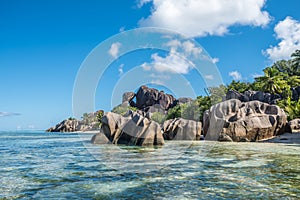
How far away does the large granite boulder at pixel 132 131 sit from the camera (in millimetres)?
21641

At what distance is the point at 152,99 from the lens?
316 feet

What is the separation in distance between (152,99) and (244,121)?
7060 cm

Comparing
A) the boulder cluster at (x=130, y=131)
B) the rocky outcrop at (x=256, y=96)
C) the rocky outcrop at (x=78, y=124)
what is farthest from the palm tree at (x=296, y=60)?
the rocky outcrop at (x=78, y=124)

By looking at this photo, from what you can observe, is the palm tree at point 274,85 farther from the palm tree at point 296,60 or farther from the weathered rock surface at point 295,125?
the weathered rock surface at point 295,125

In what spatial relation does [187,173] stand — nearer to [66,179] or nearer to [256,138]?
[66,179]

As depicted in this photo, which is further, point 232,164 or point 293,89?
point 293,89

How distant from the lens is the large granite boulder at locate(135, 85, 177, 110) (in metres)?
95.3

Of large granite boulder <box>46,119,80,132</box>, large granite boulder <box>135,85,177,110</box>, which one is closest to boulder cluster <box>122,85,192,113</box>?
large granite boulder <box>135,85,177,110</box>

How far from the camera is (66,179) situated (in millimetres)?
8711

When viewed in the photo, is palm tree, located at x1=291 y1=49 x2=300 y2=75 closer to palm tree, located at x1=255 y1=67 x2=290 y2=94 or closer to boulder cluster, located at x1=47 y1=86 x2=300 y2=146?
palm tree, located at x1=255 y1=67 x2=290 y2=94

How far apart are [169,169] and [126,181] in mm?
2508

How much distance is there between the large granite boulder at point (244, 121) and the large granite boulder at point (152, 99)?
64.5 meters

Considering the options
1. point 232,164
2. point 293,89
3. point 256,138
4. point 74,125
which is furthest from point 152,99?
point 232,164

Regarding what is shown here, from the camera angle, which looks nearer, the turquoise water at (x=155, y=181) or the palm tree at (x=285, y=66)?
the turquoise water at (x=155, y=181)
